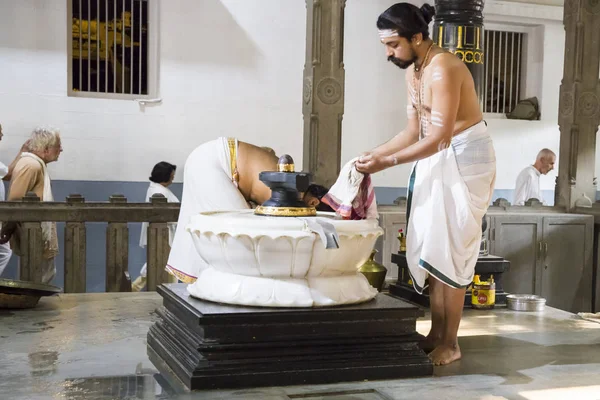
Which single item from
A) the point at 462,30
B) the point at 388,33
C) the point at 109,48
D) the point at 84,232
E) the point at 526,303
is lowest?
the point at 526,303

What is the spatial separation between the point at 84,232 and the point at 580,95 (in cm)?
414

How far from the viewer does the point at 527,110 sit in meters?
10.3

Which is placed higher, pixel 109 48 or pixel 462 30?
pixel 109 48

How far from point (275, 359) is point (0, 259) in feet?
12.8

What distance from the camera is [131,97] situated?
858 cm

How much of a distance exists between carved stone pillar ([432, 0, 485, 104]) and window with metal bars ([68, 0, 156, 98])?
4856 mm

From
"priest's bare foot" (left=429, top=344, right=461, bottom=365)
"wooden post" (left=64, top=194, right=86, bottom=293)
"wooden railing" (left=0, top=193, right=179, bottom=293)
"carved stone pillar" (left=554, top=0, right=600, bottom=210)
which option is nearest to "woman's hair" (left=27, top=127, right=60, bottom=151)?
"wooden railing" (left=0, top=193, right=179, bottom=293)

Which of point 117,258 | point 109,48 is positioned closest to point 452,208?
point 117,258

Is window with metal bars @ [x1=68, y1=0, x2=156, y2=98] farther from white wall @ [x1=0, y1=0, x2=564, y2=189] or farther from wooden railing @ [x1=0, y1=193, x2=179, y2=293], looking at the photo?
wooden railing @ [x1=0, y1=193, x2=179, y2=293]

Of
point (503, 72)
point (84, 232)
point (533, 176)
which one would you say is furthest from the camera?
point (503, 72)

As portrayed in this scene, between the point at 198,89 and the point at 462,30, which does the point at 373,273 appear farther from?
the point at 198,89

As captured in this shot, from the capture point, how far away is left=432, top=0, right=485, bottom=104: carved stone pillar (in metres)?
4.63

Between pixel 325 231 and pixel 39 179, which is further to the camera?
pixel 39 179

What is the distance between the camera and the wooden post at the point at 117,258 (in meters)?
4.75
